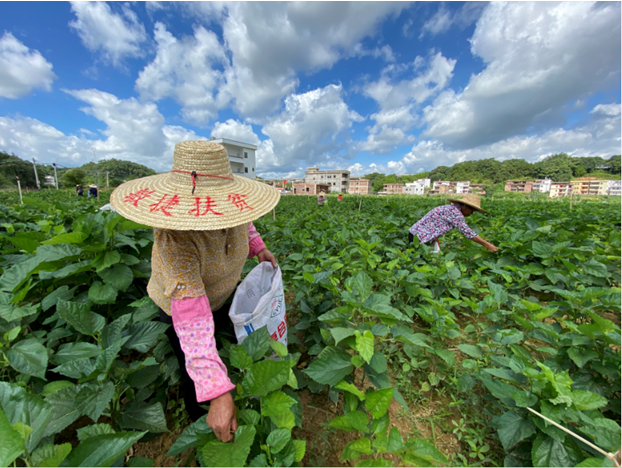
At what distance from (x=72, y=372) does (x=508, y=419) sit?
6.44 ft

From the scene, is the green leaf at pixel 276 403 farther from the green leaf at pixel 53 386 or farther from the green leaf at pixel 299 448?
the green leaf at pixel 53 386

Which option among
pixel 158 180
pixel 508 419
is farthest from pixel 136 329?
pixel 508 419

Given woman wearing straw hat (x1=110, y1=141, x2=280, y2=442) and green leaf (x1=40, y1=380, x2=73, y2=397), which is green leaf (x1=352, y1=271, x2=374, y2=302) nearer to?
woman wearing straw hat (x1=110, y1=141, x2=280, y2=442)

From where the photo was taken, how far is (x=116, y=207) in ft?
3.70

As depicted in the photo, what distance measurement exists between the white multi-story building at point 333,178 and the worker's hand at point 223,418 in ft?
230

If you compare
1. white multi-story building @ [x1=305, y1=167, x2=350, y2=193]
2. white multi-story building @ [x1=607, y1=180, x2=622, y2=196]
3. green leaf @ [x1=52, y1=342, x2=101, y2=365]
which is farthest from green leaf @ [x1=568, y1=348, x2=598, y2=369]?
white multi-story building @ [x1=607, y1=180, x2=622, y2=196]

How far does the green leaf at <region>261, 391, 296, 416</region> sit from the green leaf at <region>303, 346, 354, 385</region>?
0.21 meters

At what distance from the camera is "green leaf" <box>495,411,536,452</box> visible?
1.16m

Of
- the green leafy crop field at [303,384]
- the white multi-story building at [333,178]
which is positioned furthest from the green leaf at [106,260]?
the white multi-story building at [333,178]

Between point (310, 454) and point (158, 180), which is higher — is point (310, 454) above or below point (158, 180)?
below

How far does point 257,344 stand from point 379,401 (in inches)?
22.2

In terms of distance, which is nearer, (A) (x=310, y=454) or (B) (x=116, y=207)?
(B) (x=116, y=207)

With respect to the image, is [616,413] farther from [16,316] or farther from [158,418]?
[16,316]

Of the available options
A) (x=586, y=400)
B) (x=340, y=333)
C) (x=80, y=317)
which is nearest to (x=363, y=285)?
(x=340, y=333)
